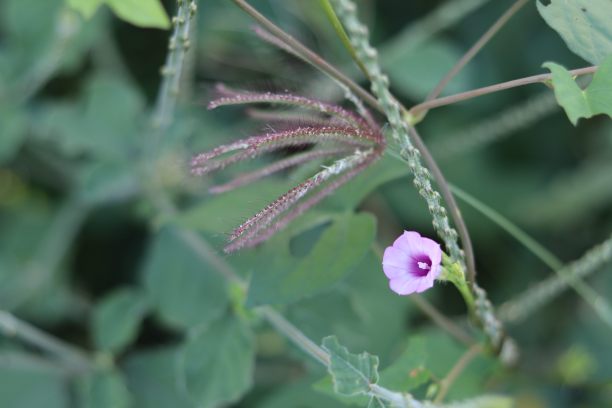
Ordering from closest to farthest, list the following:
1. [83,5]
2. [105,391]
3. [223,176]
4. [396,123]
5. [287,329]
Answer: [396,123] → [83,5] → [287,329] → [105,391] → [223,176]

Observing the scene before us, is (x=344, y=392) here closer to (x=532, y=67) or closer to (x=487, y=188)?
(x=487, y=188)

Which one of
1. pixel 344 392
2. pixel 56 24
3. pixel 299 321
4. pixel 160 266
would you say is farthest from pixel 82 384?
pixel 344 392

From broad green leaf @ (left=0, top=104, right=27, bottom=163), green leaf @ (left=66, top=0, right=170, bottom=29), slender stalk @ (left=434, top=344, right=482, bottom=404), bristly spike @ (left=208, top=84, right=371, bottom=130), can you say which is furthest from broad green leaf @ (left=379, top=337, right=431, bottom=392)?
broad green leaf @ (left=0, top=104, right=27, bottom=163)

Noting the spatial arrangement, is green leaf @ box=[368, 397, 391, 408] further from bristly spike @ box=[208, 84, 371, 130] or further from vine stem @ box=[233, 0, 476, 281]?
bristly spike @ box=[208, 84, 371, 130]

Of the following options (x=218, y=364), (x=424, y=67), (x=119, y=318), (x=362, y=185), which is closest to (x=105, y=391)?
(x=119, y=318)

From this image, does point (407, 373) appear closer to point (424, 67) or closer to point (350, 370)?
point (350, 370)

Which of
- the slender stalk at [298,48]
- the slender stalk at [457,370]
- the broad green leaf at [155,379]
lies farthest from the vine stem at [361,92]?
the broad green leaf at [155,379]
